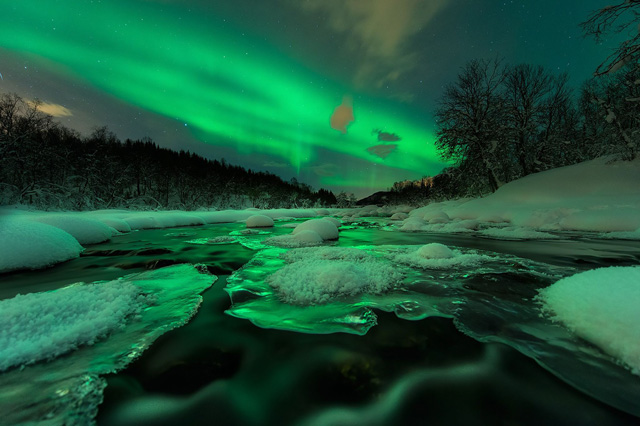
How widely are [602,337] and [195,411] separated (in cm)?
235

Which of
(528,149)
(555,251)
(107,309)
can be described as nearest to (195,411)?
(107,309)

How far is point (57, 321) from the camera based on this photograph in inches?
64.0

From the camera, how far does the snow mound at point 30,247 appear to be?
3528 mm

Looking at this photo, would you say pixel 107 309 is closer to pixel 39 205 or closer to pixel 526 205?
pixel 526 205

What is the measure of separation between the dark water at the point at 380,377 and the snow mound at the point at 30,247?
13.4ft

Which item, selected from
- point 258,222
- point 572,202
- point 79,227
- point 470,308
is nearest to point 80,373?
point 470,308

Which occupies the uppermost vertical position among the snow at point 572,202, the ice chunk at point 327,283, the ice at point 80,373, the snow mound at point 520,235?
the snow at point 572,202

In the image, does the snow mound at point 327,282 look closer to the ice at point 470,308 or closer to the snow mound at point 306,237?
the ice at point 470,308

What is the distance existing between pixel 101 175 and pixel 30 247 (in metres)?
37.6

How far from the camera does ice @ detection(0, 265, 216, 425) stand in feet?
3.15

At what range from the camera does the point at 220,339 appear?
1.62 m

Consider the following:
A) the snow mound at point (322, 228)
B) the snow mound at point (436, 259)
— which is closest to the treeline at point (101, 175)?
the snow mound at point (322, 228)

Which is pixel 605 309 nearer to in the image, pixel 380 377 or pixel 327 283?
pixel 380 377

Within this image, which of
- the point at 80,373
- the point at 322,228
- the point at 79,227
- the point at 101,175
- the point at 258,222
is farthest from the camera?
the point at 101,175
